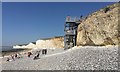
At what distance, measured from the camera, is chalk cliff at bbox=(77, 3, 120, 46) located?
3409cm

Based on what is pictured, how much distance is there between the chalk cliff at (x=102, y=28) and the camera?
34.1 meters

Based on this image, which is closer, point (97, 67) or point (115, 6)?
point (97, 67)

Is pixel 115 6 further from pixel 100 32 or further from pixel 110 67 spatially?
pixel 110 67

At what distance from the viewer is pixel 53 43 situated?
3652 inches

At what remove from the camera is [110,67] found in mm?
22625

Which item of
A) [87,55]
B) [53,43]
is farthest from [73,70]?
[53,43]

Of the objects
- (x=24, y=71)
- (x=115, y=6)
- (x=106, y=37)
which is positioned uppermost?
(x=115, y=6)

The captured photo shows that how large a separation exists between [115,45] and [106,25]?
126 inches

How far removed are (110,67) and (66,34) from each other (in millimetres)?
26980

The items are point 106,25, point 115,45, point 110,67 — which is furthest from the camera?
point 106,25

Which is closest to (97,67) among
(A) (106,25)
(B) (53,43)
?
(A) (106,25)

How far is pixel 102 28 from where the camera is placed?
3594cm

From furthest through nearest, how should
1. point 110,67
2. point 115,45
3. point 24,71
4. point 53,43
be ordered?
point 53,43
point 115,45
point 24,71
point 110,67

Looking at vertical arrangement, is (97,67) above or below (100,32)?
below
